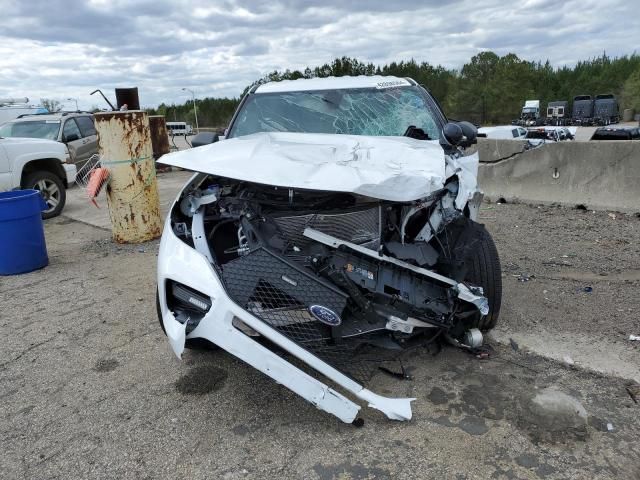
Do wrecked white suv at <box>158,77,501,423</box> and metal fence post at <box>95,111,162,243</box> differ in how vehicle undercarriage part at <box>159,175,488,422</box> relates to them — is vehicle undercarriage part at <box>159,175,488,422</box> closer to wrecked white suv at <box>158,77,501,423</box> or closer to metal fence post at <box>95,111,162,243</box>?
wrecked white suv at <box>158,77,501,423</box>

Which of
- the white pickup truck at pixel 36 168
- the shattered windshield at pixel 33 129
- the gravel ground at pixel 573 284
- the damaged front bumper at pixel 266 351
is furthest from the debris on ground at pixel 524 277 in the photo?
the shattered windshield at pixel 33 129

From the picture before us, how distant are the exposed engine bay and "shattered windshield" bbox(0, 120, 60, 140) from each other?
10387 millimetres

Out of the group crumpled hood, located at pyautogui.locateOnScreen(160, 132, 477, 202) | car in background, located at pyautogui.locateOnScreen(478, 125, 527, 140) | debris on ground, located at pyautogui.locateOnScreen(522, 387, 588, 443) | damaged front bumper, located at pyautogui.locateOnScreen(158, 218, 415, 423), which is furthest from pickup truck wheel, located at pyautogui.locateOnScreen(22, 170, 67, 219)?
car in background, located at pyautogui.locateOnScreen(478, 125, 527, 140)

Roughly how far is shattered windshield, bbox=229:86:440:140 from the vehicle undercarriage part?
1.22m

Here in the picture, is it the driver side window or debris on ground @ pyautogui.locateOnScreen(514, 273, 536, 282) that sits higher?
the driver side window

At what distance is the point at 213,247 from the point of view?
128 inches

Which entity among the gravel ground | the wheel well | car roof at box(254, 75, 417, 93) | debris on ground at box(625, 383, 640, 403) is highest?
car roof at box(254, 75, 417, 93)

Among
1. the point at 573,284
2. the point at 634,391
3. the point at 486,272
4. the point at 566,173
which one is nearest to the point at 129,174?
the point at 486,272

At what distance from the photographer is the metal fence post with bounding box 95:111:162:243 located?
20.7 ft

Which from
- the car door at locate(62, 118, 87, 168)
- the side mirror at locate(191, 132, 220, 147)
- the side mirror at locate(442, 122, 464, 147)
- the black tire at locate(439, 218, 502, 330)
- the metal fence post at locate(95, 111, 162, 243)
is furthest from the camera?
the car door at locate(62, 118, 87, 168)

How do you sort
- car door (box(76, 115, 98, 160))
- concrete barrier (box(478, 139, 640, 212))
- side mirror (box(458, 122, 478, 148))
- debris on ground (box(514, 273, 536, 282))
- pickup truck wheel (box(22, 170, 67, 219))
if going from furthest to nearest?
car door (box(76, 115, 98, 160))
pickup truck wheel (box(22, 170, 67, 219))
concrete barrier (box(478, 139, 640, 212))
debris on ground (box(514, 273, 536, 282))
side mirror (box(458, 122, 478, 148))

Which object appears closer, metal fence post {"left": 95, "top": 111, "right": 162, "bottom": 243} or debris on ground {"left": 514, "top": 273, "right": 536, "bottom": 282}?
debris on ground {"left": 514, "top": 273, "right": 536, "bottom": 282}

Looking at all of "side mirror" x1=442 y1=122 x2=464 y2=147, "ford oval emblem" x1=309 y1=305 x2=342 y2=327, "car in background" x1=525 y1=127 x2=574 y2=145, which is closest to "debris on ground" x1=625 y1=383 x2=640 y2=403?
"ford oval emblem" x1=309 y1=305 x2=342 y2=327

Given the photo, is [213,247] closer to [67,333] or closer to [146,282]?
[67,333]
